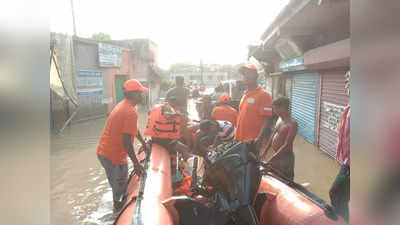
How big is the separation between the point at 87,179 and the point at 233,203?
4.88 meters

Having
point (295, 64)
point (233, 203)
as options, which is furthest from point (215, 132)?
point (295, 64)

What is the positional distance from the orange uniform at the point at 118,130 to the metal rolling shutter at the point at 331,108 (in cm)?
462

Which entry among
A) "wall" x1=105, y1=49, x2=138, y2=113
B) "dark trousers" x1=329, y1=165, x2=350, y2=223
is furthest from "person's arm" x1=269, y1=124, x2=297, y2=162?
"wall" x1=105, y1=49, x2=138, y2=113

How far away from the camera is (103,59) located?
15039mm

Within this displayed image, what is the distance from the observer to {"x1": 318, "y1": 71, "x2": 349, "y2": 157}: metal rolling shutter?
6578 mm

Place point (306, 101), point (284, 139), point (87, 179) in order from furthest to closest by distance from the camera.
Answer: point (306, 101), point (87, 179), point (284, 139)

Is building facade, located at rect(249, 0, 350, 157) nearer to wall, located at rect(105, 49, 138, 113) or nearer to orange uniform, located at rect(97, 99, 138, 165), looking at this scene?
orange uniform, located at rect(97, 99, 138, 165)

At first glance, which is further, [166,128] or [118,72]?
[118,72]

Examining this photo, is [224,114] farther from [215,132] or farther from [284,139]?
[284,139]

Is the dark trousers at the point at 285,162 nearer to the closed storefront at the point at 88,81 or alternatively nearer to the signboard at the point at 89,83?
the closed storefront at the point at 88,81

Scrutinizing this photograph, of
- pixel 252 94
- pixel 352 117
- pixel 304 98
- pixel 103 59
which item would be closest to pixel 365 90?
pixel 352 117

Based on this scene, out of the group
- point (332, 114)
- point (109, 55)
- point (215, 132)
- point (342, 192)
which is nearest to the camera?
point (342, 192)

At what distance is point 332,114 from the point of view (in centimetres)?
700

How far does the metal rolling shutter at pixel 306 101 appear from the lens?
842cm
